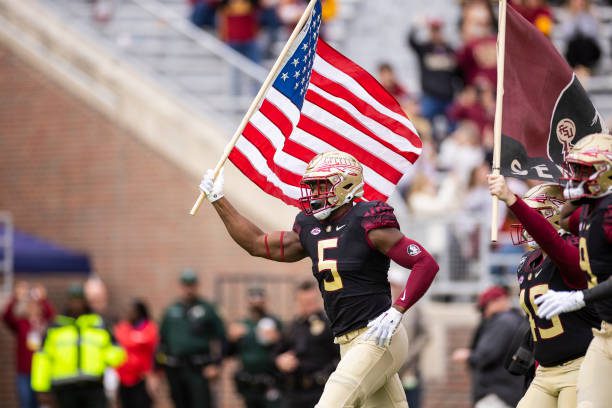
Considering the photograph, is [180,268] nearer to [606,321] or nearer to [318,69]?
[318,69]

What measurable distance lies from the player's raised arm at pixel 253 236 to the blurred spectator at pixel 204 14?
34.8 ft


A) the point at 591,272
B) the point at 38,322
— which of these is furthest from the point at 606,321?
the point at 38,322

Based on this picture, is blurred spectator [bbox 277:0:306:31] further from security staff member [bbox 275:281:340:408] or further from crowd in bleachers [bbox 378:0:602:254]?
security staff member [bbox 275:281:340:408]

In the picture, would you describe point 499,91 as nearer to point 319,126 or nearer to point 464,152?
point 319,126

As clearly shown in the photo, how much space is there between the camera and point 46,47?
20.5 m

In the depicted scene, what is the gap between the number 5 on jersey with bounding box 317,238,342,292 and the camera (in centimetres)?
905

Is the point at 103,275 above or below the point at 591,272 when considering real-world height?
below

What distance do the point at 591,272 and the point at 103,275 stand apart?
12779 mm

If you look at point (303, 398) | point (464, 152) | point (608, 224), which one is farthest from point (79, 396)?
point (608, 224)

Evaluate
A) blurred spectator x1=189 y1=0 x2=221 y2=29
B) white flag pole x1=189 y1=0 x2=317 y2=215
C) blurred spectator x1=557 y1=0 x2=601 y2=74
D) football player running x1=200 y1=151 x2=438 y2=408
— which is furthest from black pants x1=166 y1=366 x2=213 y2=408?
football player running x1=200 y1=151 x2=438 y2=408

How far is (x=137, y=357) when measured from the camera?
1705 cm

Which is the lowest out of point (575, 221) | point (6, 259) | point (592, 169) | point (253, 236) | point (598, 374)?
point (6, 259)

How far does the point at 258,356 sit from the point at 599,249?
25.3 ft

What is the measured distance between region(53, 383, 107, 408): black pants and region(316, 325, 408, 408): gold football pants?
7.41 meters
